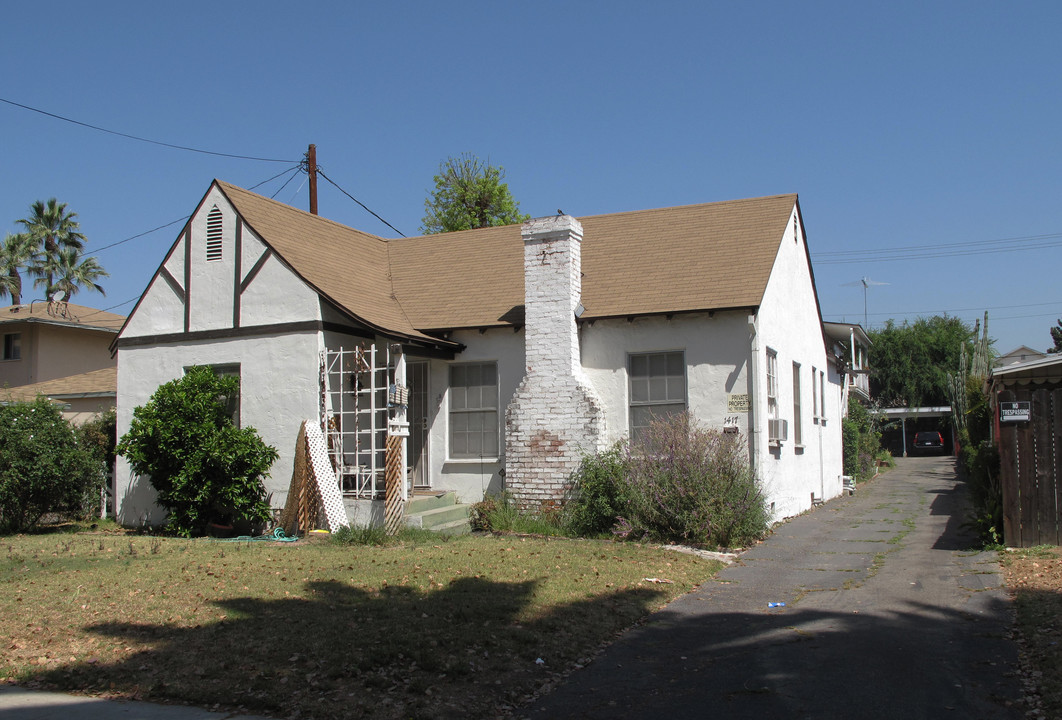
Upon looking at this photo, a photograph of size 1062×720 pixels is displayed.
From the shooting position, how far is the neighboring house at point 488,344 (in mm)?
14500

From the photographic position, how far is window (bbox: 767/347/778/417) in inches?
601

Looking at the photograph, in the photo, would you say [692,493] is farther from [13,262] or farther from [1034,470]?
[13,262]

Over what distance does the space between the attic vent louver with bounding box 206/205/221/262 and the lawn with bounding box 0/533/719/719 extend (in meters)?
5.55

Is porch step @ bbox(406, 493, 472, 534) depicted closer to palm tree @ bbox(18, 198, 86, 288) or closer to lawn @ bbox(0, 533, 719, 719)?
lawn @ bbox(0, 533, 719, 719)

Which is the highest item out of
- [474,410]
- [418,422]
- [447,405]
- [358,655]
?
[447,405]

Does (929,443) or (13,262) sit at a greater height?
(13,262)

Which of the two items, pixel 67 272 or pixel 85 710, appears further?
pixel 67 272

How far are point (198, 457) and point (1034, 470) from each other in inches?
462

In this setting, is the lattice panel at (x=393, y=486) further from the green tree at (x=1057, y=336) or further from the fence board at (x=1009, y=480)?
the green tree at (x=1057, y=336)

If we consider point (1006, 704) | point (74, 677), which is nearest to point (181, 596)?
point (74, 677)

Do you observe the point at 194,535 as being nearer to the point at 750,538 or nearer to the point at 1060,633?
the point at 750,538

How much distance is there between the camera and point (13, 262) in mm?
35500

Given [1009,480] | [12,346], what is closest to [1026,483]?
[1009,480]

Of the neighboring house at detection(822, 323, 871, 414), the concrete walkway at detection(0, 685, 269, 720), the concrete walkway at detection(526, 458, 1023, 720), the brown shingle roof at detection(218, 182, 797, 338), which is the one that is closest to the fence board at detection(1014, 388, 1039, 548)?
the concrete walkway at detection(526, 458, 1023, 720)
